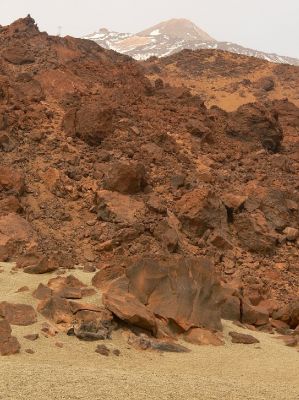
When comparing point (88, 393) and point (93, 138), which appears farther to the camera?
point (93, 138)

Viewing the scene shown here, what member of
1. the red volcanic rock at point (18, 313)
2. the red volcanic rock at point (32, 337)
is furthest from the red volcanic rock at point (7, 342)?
the red volcanic rock at point (18, 313)

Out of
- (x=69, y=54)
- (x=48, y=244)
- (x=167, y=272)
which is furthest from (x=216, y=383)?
(x=69, y=54)

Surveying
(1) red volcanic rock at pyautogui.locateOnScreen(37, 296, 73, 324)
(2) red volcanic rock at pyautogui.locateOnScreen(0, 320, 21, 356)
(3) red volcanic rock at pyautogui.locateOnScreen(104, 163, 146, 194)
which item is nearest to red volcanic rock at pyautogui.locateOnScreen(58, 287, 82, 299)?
(1) red volcanic rock at pyautogui.locateOnScreen(37, 296, 73, 324)

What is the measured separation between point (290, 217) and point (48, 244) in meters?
5.38

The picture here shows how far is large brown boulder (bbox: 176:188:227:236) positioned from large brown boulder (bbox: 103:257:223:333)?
2979mm

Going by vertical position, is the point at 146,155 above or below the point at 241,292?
above

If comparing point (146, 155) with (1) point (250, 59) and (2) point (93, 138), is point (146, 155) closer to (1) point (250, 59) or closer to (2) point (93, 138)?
(2) point (93, 138)

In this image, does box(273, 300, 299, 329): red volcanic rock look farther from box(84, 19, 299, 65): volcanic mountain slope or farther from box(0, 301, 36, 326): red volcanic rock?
box(84, 19, 299, 65): volcanic mountain slope

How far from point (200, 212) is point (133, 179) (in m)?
1.41

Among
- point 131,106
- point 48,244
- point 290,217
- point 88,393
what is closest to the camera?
point 88,393

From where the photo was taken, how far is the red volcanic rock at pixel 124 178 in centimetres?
991

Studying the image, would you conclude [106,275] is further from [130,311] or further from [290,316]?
[290,316]

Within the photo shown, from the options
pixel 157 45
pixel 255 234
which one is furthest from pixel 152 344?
pixel 157 45

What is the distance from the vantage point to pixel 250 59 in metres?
33.1
